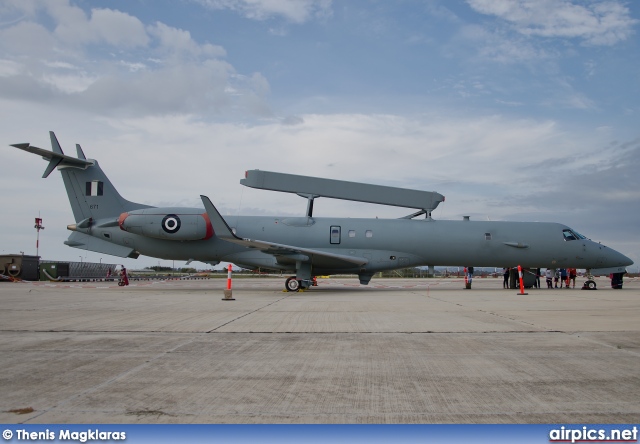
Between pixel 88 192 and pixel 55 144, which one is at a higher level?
pixel 55 144

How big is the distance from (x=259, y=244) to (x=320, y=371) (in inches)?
603

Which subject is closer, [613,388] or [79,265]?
[613,388]

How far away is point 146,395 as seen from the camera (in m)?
4.45

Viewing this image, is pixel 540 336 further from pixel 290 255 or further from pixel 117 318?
pixel 290 255

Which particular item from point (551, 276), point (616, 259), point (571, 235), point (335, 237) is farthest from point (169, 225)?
point (616, 259)

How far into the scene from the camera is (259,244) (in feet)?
67.7

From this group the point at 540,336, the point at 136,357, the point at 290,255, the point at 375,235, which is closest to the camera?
the point at 136,357

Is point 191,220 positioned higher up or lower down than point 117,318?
higher up

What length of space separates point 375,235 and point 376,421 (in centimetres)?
1951

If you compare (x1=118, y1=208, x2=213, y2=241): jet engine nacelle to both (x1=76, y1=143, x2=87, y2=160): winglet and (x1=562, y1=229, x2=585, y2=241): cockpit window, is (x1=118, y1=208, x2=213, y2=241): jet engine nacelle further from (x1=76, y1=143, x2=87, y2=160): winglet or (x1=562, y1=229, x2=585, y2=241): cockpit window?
(x1=562, y1=229, x2=585, y2=241): cockpit window

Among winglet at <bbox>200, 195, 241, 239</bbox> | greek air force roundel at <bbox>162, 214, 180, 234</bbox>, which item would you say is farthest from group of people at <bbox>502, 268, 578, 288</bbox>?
greek air force roundel at <bbox>162, 214, 180, 234</bbox>

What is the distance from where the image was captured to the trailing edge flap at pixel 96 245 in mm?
23969

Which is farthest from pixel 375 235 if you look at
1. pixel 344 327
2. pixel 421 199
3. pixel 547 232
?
pixel 344 327

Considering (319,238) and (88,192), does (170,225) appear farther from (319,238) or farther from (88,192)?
(319,238)
